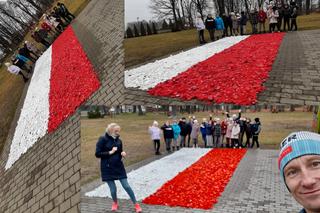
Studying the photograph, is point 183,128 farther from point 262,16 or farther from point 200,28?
point 262,16

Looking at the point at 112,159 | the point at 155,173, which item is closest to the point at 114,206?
the point at 155,173

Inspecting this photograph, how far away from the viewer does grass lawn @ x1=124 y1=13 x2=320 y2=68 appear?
14.3 feet

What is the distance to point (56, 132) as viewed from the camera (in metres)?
8.02

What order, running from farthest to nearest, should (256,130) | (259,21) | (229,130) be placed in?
(259,21) → (229,130) → (256,130)

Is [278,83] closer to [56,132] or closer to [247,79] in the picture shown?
[247,79]

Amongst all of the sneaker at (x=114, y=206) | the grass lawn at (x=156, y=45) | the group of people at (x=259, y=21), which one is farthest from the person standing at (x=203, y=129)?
the group of people at (x=259, y=21)

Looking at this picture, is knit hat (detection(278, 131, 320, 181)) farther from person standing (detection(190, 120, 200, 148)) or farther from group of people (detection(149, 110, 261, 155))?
person standing (detection(190, 120, 200, 148))

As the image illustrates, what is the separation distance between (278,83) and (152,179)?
1.64m

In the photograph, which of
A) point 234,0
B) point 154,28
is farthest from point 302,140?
point 234,0

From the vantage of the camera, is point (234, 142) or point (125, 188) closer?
point (234, 142)

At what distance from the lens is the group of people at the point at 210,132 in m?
3.12

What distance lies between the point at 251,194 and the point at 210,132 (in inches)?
40.0

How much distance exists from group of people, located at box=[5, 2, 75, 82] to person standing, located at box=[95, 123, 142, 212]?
13.4 metres

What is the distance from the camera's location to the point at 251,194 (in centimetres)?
392
